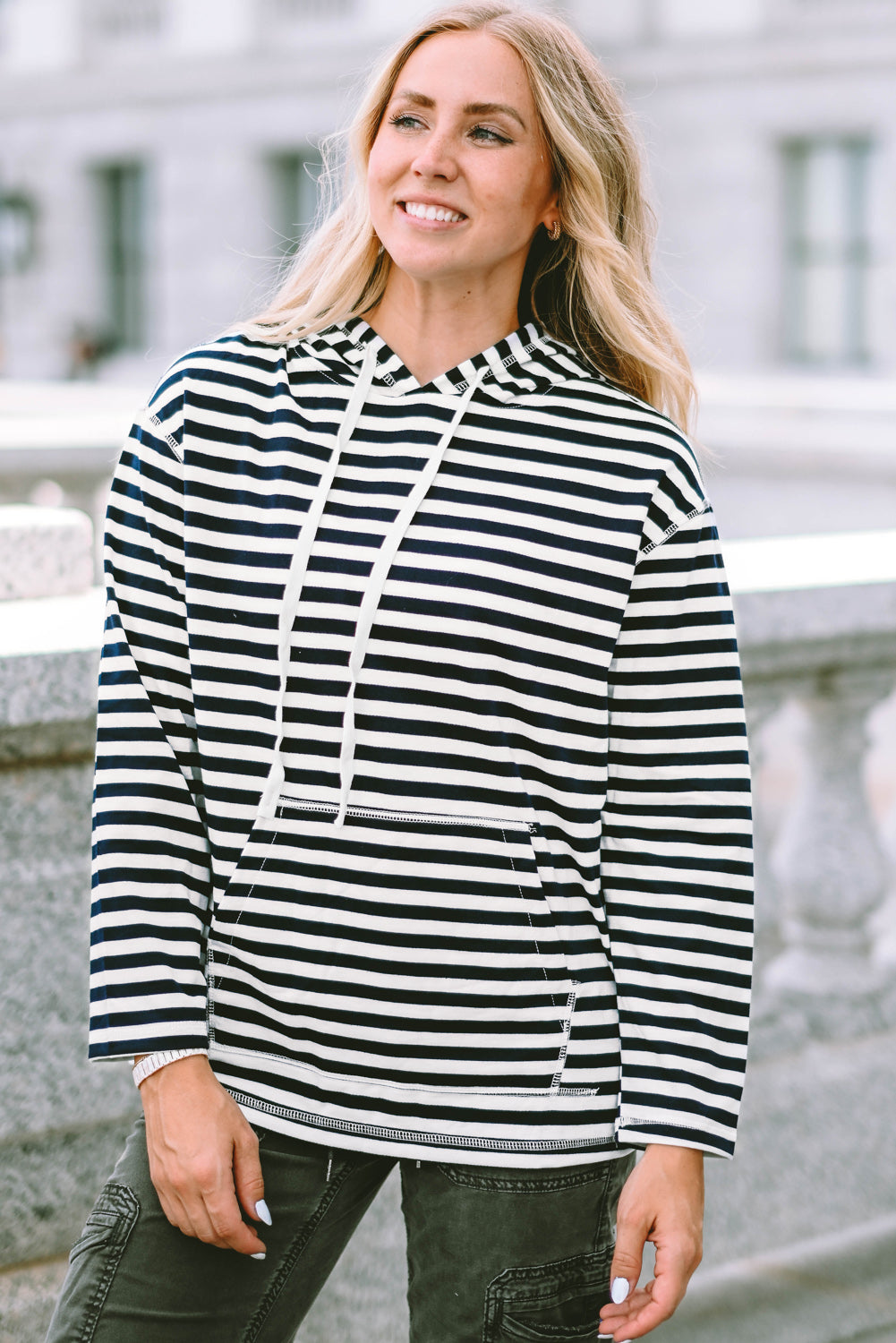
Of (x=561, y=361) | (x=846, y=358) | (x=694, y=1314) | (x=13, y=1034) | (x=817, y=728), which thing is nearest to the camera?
(x=561, y=361)

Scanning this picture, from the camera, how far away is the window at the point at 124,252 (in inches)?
867

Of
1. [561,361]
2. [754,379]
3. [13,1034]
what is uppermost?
[754,379]

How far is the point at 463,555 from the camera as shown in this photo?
172cm

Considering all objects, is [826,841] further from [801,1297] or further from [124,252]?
[124,252]

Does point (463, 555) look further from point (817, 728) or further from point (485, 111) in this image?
point (817, 728)

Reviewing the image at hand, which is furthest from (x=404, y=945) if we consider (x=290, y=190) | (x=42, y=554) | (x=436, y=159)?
(x=290, y=190)

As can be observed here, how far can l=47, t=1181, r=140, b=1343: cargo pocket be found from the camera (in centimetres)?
169

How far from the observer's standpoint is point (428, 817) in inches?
67.3

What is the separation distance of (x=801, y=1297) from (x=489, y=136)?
2.19 metres

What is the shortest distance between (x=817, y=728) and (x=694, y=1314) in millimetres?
1081

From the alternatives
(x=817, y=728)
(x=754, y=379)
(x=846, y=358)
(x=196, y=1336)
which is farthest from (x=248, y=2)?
(x=196, y=1336)

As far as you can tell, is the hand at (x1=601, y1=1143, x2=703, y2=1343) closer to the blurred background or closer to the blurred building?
the blurred background

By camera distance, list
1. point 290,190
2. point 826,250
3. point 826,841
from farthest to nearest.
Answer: point 290,190, point 826,250, point 826,841

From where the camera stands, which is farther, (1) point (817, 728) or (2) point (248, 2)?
(2) point (248, 2)
